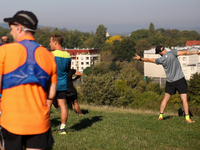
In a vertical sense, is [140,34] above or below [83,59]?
above

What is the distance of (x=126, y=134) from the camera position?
5.82m

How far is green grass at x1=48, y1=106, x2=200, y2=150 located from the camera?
505cm

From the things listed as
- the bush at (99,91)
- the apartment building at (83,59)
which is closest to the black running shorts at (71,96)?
the bush at (99,91)

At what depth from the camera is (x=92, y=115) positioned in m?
8.27

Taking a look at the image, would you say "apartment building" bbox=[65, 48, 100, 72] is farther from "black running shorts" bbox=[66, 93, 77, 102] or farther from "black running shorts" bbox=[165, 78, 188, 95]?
"black running shorts" bbox=[165, 78, 188, 95]

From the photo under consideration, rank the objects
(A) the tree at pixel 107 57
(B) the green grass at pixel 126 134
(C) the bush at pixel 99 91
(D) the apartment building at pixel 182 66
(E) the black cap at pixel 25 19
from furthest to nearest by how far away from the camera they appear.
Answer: (A) the tree at pixel 107 57 < (D) the apartment building at pixel 182 66 < (C) the bush at pixel 99 91 < (B) the green grass at pixel 126 134 < (E) the black cap at pixel 25 19

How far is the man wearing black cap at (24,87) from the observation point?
2531 mm

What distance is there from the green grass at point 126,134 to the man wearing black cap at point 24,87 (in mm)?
2291

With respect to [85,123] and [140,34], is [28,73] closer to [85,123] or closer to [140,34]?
[85,123]

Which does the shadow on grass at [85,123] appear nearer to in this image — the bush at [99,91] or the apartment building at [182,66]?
the bush at [99,91]

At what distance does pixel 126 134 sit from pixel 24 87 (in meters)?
3.68

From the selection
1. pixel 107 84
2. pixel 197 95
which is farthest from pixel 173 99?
pixel 107 84

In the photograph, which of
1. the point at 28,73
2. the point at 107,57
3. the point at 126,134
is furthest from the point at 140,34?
the point at 28,73

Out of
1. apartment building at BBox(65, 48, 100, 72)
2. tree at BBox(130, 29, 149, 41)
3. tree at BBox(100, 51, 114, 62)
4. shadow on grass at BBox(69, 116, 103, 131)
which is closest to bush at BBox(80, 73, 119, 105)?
shadow on grass at BBox(69, 116, 103, 131)
